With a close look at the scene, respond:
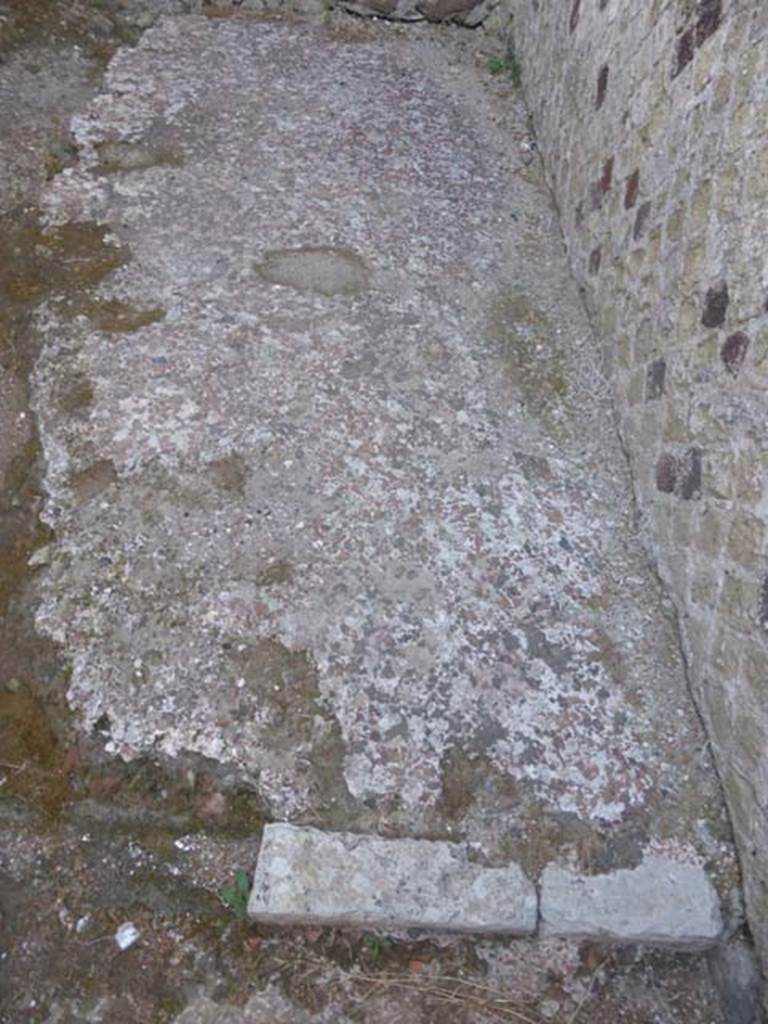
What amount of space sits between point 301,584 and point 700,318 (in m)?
1.17

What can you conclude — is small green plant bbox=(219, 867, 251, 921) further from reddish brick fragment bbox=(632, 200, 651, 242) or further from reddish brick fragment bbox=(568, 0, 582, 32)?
reddish brick fragment bbox=(568, 0, 582, 32)

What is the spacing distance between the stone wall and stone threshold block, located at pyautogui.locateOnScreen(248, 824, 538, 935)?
1.69 feet

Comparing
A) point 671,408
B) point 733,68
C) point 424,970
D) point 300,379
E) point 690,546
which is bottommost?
point 424,970

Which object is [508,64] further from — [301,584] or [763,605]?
[763,605]

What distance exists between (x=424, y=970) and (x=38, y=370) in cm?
190

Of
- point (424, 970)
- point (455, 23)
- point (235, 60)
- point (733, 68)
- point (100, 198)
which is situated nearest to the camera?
point (424, 970)

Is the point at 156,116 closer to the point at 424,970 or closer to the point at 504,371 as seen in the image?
the point at 504,371

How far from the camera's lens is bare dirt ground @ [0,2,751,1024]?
1.66 metres

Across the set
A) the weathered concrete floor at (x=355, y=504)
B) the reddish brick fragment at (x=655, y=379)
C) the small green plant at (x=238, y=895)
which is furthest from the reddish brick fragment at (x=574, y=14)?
the small green plant at (x=238, y=895)

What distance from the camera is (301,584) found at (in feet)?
6.87

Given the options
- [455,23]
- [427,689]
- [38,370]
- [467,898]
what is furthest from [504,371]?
[455,23]

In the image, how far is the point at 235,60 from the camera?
3.92 m

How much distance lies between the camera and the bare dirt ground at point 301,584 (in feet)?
→ 5.44

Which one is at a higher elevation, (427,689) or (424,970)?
(427,689)
